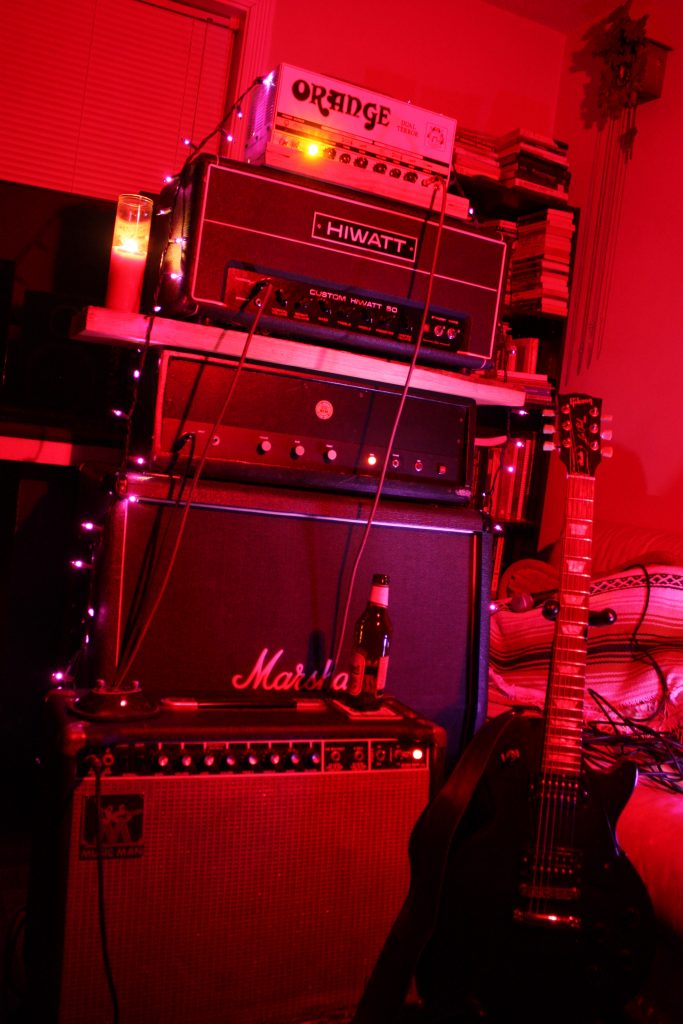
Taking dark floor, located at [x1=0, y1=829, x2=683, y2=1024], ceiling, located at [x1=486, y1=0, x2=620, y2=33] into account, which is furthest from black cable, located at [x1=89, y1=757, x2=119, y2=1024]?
ceiling, located at [x1=486, y1=0, x2=620, y2=33]

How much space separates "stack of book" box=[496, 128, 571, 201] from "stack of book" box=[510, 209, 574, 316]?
95 mm

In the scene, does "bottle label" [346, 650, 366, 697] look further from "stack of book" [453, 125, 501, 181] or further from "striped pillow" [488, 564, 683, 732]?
"stack of book" [453, 125, 501, 181]

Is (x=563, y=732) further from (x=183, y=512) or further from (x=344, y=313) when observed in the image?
(x=344, y=313)

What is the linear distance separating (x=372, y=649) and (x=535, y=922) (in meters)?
0.49

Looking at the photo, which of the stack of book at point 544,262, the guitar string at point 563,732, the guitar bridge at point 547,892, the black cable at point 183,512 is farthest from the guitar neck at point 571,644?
the stack of book at point 544,262

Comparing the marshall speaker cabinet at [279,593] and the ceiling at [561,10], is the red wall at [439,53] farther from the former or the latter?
the marshall speaker cabinet at [279,593]

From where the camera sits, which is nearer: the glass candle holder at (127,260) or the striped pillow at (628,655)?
the glass candle holder at (127,260)

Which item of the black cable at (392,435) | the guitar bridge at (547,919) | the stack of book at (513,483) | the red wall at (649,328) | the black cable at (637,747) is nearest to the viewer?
the guitar bridge at (547,919)

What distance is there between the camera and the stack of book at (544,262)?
303 cm

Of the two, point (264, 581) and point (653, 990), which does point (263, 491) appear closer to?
point (264, 581)

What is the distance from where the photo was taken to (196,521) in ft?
4.88

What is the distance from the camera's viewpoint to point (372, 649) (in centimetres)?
151

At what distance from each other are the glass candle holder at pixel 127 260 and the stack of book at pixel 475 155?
4.91 feet

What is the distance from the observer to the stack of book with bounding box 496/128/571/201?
298 centimetres
